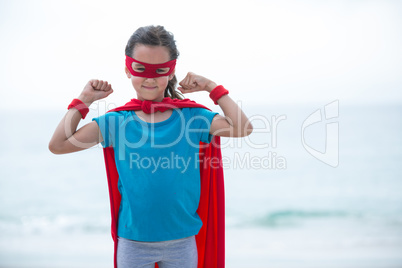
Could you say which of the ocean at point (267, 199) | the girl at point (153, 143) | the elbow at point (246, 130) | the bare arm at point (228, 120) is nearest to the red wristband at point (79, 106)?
the girl at point (153, 143)

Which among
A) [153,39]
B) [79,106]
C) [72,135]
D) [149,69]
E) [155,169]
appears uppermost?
[153,39]

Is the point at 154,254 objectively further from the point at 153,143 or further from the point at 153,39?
the point at 153,39

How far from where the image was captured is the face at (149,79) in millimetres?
1328

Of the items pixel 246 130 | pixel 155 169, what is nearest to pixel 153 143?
pixel 155 169

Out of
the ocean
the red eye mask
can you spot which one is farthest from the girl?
the ocean

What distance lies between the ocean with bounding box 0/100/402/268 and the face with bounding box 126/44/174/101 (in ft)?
3.01

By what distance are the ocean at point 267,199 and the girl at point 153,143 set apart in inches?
32.9

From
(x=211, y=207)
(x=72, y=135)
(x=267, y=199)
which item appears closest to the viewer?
(x=72, y=135)

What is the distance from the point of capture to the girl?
4.34ft

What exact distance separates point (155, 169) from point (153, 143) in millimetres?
89

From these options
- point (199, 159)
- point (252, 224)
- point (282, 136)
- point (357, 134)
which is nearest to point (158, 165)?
point (199, 159)

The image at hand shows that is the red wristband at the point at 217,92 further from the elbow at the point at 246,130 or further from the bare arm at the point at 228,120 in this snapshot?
the elbow at the point at 246,130

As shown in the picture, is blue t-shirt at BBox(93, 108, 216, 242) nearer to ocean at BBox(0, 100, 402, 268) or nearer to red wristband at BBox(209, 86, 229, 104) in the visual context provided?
red wristband at BBox(209, 86, 229, 104)

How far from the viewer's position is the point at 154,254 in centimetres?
134
